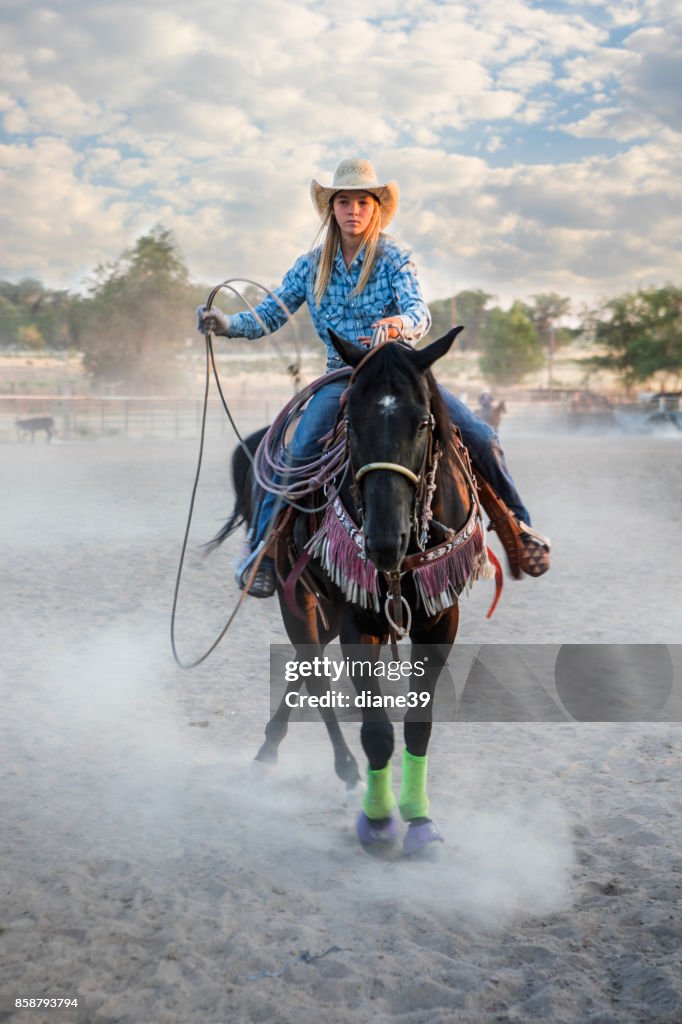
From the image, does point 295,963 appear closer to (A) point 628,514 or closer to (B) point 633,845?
(B) point 633,845

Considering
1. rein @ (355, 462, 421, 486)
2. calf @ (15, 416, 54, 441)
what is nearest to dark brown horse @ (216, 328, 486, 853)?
rein @ (355, 462, 421, 486)

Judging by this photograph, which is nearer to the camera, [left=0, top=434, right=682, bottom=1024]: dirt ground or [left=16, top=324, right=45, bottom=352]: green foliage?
[left=0, top=434, right=682, bottom=1024]: dirt ground

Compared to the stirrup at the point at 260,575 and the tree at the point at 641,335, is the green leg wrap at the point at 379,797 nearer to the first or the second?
the stirrup at the point at 260,575

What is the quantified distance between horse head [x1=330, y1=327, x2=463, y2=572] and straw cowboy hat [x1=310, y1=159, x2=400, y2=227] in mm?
1018

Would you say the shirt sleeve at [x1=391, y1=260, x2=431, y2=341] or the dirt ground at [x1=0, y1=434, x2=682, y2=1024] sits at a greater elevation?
the shirt sleeve at [x1=391, y1=260, x2=431, y2=341]

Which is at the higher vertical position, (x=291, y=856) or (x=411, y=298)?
(x=411, y=298)

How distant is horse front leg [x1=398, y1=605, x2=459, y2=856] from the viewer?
3391mm

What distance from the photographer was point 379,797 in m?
3.37

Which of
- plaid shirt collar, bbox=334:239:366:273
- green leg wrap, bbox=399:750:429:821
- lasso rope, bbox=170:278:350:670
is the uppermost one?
plaid shirt collar, bbox=334:239:366:273

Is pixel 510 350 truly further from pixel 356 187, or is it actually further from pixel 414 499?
pixel 414 499

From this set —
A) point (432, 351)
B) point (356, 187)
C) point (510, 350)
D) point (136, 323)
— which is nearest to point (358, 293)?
point (356, 187)

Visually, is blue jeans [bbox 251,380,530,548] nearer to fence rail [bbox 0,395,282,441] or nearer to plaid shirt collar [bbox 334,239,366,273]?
plaid shirt collar [bbox 334,239,366,273]

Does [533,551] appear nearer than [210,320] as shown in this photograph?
No

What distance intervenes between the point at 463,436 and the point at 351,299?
775 mm
